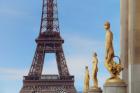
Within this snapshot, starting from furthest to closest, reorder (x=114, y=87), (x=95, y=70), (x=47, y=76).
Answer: (x=47, y=76)
(x=95, y=70)
(x=114, y=87)

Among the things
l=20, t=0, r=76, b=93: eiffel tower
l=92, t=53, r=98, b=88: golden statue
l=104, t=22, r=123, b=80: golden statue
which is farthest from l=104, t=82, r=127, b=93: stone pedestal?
l=20, t=0, r=76, b=93: eiffel tower

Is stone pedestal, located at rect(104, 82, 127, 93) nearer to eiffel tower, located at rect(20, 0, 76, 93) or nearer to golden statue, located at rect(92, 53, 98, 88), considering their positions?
golden statue, located at rect(92, 53, 98, 88)

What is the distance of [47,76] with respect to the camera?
5049 inches

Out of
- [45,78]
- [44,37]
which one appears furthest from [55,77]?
[44,37]

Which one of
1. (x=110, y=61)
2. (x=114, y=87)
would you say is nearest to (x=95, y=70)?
(x=110, y=61)

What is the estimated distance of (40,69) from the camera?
125 meters

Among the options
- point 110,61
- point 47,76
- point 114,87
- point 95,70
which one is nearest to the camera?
point 114,87

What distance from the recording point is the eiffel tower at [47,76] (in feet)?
391

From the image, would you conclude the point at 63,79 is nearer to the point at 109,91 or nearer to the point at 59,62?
the point at 59,62

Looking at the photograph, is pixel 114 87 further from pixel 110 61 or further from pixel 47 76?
pixel 47 76

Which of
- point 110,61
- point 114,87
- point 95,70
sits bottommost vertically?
point 114,87

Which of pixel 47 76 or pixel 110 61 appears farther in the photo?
pixel 47 76

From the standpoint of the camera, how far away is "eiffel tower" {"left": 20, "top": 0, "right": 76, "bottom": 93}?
391 feet

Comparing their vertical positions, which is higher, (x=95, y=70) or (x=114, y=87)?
(x=95, y=70)
